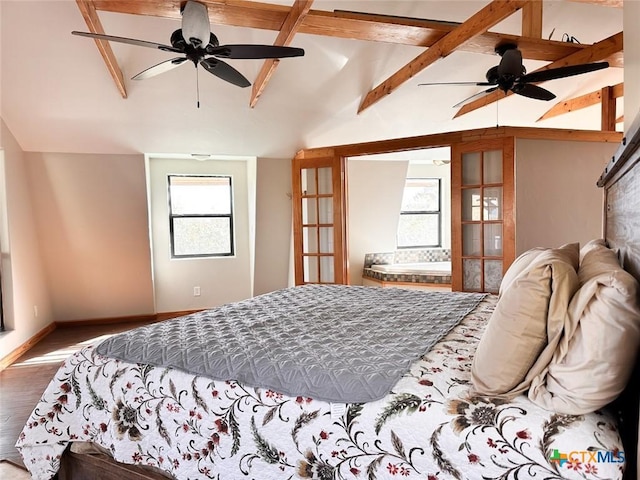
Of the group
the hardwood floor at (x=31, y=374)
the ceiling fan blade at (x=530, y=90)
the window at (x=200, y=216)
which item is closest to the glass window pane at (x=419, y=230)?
the window at (x=200, y=216)

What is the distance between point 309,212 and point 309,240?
359 millimetres

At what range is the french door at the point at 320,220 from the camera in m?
4.93

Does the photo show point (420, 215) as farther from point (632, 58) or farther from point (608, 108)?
point (632, 58)

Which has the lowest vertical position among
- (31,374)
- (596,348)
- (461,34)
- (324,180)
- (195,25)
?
(31,374)

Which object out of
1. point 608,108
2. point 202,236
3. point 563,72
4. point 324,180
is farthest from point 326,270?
point 608,108

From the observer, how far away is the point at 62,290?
501cm

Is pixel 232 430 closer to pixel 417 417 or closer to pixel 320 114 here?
pixel 417 417

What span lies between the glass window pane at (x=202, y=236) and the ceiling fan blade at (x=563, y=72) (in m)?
4.11

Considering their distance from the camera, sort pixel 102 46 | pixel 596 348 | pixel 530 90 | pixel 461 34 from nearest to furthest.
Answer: pixel 596 348
pixel 461 34
pixel 102 46
pixel 530 90

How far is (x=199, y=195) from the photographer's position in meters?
5.69

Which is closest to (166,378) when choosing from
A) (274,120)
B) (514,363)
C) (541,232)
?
(514,363)

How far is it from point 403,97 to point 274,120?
1.53 m

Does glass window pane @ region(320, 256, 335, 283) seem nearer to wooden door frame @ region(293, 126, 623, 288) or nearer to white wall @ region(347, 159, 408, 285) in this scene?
wooden door frame @ region(293, 126, 623, 288)

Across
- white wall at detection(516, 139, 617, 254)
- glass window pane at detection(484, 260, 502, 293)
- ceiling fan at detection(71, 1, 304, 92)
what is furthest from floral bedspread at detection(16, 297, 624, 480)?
white wall at detection(516, 139, 617, 254)
